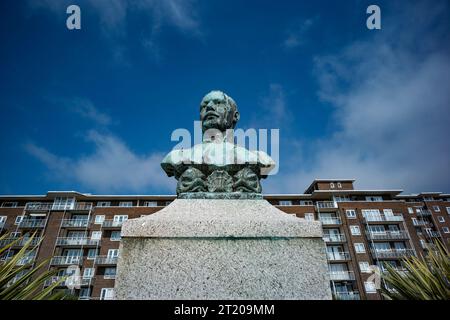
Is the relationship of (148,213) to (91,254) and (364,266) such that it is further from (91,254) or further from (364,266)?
(364,266)

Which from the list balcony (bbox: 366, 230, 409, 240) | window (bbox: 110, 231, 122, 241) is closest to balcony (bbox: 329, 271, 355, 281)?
balcony (bbox: 366, 230, 409, 240)

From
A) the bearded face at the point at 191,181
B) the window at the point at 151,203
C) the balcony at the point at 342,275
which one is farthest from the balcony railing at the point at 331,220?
the bearded face at the point at 191,181

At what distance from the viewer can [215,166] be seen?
10.2ft

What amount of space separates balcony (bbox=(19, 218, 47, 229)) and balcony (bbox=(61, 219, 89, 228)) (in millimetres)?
2831

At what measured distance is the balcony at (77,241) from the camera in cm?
3359

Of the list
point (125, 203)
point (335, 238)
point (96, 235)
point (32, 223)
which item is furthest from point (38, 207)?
point (335, 238)

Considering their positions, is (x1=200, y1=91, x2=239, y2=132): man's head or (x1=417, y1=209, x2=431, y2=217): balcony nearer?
(x1=200, y1=91, x2=239, y2=132): man's head

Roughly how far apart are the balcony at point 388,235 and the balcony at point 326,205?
17.0 feet

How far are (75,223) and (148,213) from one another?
10.3 metres

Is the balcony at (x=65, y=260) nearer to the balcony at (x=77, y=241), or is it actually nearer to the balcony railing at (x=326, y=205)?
the balcony at (x=77, y=241)

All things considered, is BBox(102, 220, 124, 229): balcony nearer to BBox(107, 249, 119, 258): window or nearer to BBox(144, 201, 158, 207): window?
BBox(107, 249, 119, 258): window

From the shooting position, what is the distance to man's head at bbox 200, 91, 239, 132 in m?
3.58
